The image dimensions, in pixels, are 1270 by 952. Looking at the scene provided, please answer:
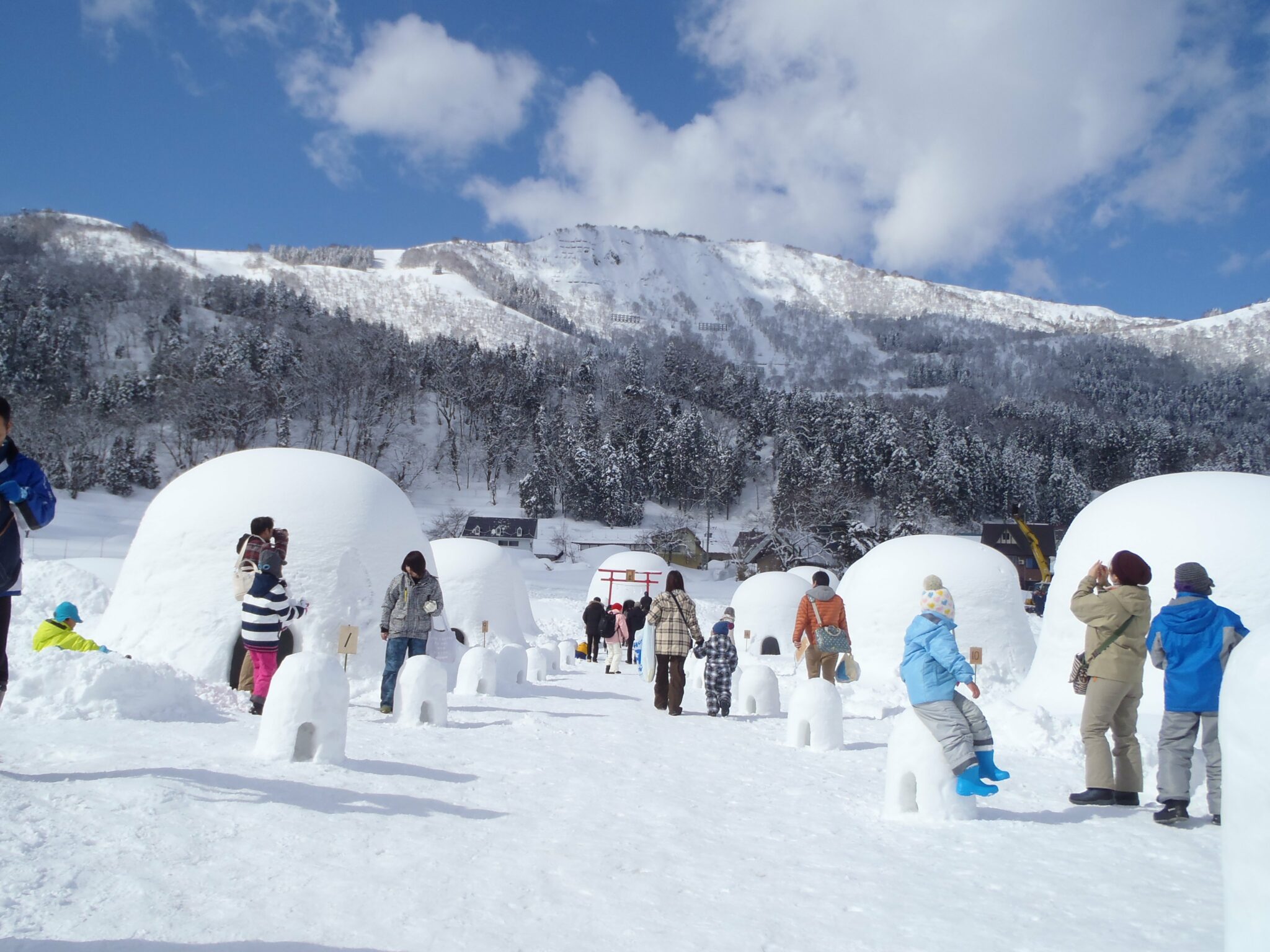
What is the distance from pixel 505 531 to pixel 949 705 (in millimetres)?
50197

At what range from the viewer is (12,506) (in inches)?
152

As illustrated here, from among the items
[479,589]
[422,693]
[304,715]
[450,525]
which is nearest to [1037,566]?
[450,525]

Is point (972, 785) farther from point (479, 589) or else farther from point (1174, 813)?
point (479, 589)

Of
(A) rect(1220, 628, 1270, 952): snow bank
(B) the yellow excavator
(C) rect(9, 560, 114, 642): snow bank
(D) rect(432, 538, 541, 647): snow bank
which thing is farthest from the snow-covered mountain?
(A) rect(1220, 628, 1270, 952): snow bank

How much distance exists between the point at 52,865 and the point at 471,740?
3.94m

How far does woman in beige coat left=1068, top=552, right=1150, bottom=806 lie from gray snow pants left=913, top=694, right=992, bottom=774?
3.16 ft

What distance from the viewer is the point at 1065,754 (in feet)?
24.3

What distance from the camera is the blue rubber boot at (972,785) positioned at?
4.68m

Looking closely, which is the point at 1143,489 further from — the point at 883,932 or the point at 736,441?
the point at 736,441

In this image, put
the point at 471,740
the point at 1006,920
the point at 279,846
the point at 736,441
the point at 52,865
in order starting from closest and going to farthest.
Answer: the point at 52,865, the point at 1006,920, the point at 279,846, the point at 471,740, the point at 736,441

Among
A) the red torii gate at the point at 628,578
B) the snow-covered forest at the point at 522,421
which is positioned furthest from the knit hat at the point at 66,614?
the snow-covered forest at the point at 522,421

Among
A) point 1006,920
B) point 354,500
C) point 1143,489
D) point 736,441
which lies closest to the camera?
point 1006,920

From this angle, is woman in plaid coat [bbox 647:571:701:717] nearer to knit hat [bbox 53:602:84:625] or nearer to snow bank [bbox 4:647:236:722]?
snow bank [bbox 4:647:236:722]

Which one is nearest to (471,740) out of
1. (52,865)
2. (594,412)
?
(52,865)
